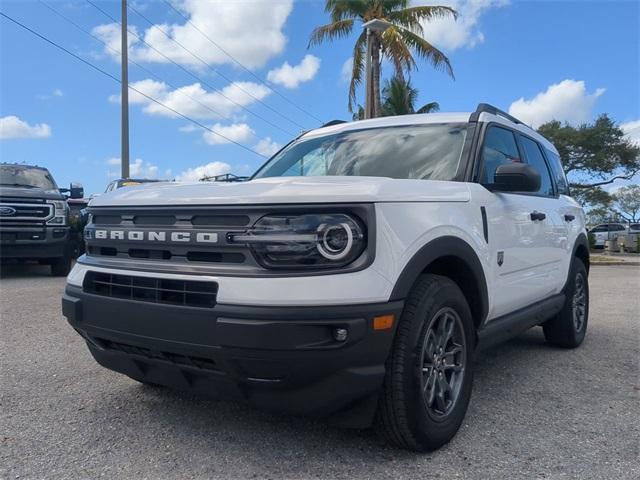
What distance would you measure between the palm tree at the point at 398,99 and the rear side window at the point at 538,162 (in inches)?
597

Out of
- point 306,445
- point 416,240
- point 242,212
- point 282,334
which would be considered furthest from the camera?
point 306,445

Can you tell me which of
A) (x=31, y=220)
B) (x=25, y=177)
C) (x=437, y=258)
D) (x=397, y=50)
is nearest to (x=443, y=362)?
(x=437, y=258)

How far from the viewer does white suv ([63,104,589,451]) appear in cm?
232

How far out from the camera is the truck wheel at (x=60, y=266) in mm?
10219

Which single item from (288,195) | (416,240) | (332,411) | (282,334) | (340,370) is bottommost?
(332,411)

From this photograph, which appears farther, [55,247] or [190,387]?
[55,247]

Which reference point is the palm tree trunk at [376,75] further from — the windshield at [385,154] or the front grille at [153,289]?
the front grille at [153,289]

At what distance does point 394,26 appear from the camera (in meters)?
17.0

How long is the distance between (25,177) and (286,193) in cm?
964

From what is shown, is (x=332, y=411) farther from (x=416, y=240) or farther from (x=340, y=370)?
(x=416, y=240)

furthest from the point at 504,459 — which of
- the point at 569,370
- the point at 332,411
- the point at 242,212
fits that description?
the point at 569,370

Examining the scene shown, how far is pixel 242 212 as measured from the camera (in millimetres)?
2451

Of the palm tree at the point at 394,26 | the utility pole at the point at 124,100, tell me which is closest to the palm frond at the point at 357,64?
the palm tree at the point at 394,26

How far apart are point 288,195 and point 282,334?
1.95 feet
